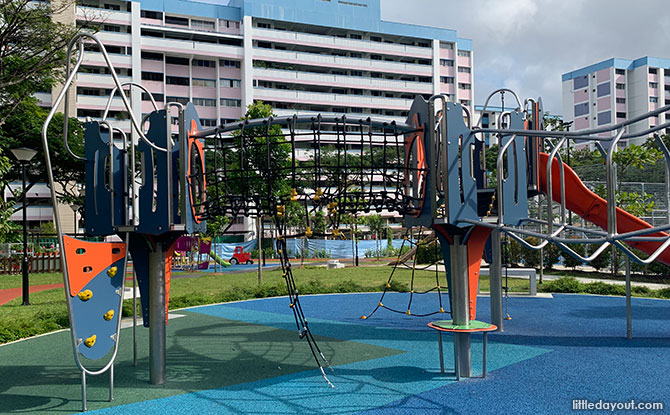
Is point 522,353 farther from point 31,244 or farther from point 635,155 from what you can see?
point 31,244

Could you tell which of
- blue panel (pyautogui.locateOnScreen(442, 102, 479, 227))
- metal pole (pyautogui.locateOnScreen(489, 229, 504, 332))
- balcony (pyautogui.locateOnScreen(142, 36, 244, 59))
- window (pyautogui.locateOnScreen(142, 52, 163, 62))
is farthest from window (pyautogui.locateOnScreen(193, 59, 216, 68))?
blue panel (pyautogui.locateOnScreen(442, 102, 479, 227))

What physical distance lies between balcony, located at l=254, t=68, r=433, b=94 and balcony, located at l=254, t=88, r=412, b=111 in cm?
121

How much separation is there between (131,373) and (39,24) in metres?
11.3

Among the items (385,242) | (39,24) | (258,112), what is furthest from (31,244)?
(385,242)

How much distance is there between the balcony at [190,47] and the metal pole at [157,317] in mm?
49568

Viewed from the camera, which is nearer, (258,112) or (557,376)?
(557,376)

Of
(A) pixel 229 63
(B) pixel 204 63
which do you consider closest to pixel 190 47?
(B) pixel 204 63

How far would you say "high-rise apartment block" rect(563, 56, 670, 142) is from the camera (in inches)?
3159

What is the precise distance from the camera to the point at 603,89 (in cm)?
8362

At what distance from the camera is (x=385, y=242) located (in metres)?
42.6

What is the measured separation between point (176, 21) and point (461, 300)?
5645 cm

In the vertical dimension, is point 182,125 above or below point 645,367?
Answer: above

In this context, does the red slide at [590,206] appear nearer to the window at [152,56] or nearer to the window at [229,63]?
the window at [152,56]

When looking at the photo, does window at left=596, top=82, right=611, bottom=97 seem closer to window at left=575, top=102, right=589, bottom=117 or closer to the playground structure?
window at left=575, top=102, right=589, bottom=117
